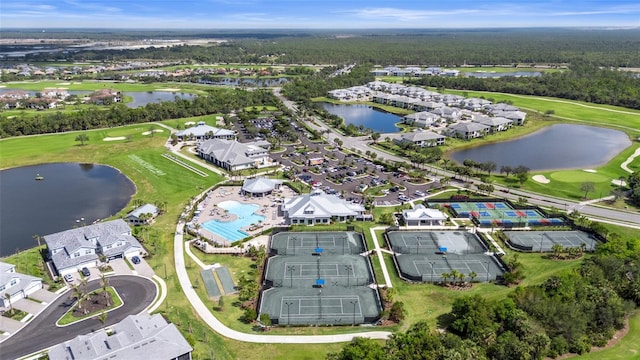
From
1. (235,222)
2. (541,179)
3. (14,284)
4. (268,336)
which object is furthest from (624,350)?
(14,284)

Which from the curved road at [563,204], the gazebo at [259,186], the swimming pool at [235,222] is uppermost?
the gazebo at [259,186]

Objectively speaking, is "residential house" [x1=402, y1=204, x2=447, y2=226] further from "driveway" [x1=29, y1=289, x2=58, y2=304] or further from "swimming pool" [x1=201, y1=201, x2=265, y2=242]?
"driveway" [x1=29, y1=289, x2=58, y2=304]

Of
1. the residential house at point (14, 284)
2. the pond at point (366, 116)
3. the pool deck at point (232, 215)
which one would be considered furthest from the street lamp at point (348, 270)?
the pond at point (366, 116)

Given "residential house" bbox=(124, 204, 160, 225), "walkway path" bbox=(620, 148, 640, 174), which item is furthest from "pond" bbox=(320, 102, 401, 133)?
"residential house" bbox=(124, 204, 160, 225)

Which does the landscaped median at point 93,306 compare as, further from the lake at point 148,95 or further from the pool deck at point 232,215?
the lake at point 148,95

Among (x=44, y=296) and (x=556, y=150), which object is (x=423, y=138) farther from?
(x=44, y=296)

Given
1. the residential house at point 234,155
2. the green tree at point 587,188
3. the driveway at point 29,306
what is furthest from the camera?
the residential house at point 234,155
